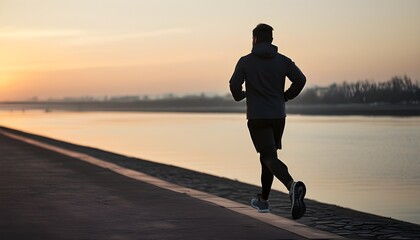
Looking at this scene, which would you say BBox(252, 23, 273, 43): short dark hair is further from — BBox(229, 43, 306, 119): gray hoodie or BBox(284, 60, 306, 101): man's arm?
BBox(284, 60, 306, 101): man's arm

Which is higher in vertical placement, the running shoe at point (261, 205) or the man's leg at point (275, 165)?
the man's leg at point (275, 165)

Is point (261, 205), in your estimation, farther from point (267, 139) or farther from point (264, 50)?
point (264, 50)

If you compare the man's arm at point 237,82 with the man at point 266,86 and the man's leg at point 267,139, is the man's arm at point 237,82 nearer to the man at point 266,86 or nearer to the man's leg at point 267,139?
the man at point 266,86

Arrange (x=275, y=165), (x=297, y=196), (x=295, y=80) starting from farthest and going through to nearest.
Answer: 1. (x=295, y=80)
2. (x=275, y=165)
3. (x=297, y=196)

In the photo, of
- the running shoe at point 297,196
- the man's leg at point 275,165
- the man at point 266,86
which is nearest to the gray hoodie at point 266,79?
the man at point 266,86

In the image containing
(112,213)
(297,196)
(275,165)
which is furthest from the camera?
(112,213)

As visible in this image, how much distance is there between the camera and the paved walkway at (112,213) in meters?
7.89

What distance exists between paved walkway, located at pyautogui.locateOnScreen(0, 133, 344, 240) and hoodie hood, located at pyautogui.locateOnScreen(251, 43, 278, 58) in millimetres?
1817

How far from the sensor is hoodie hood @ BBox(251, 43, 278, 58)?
28.6 feet

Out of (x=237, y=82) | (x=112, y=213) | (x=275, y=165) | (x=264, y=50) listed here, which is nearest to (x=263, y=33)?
(x=264, y=50)

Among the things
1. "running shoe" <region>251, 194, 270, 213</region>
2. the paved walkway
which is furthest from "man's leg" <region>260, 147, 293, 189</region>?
A: "running shoe" <region>251, 194, 270, 213</region>

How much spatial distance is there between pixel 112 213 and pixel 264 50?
8.70ft

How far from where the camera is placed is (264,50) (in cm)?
872

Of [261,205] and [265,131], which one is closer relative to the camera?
[265,131]
